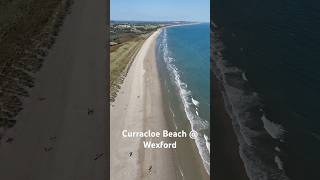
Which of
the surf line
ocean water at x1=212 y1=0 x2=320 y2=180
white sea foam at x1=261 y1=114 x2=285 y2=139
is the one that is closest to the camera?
ocean water at x1=212 y1=0 x2=320 y2=180

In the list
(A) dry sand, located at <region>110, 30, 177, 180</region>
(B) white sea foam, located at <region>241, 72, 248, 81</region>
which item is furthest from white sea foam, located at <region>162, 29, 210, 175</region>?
(B) white sea foam, located at <region>241, 72, 248, 81</region>

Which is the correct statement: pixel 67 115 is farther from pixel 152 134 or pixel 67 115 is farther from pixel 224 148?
pixel 224 148

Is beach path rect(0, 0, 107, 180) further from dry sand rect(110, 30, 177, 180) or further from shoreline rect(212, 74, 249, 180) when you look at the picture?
shoreline rect(212, 74, 249, 180)

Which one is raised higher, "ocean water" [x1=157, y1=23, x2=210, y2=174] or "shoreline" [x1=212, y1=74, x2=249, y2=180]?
"ocean water" [x1=157, y1=23, x2=210, y2=174]

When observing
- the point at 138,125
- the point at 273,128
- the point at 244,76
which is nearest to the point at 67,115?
the point at 138,125

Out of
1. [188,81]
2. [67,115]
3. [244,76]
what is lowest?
[67,115]

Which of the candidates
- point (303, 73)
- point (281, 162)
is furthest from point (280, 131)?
point (303, 73)
